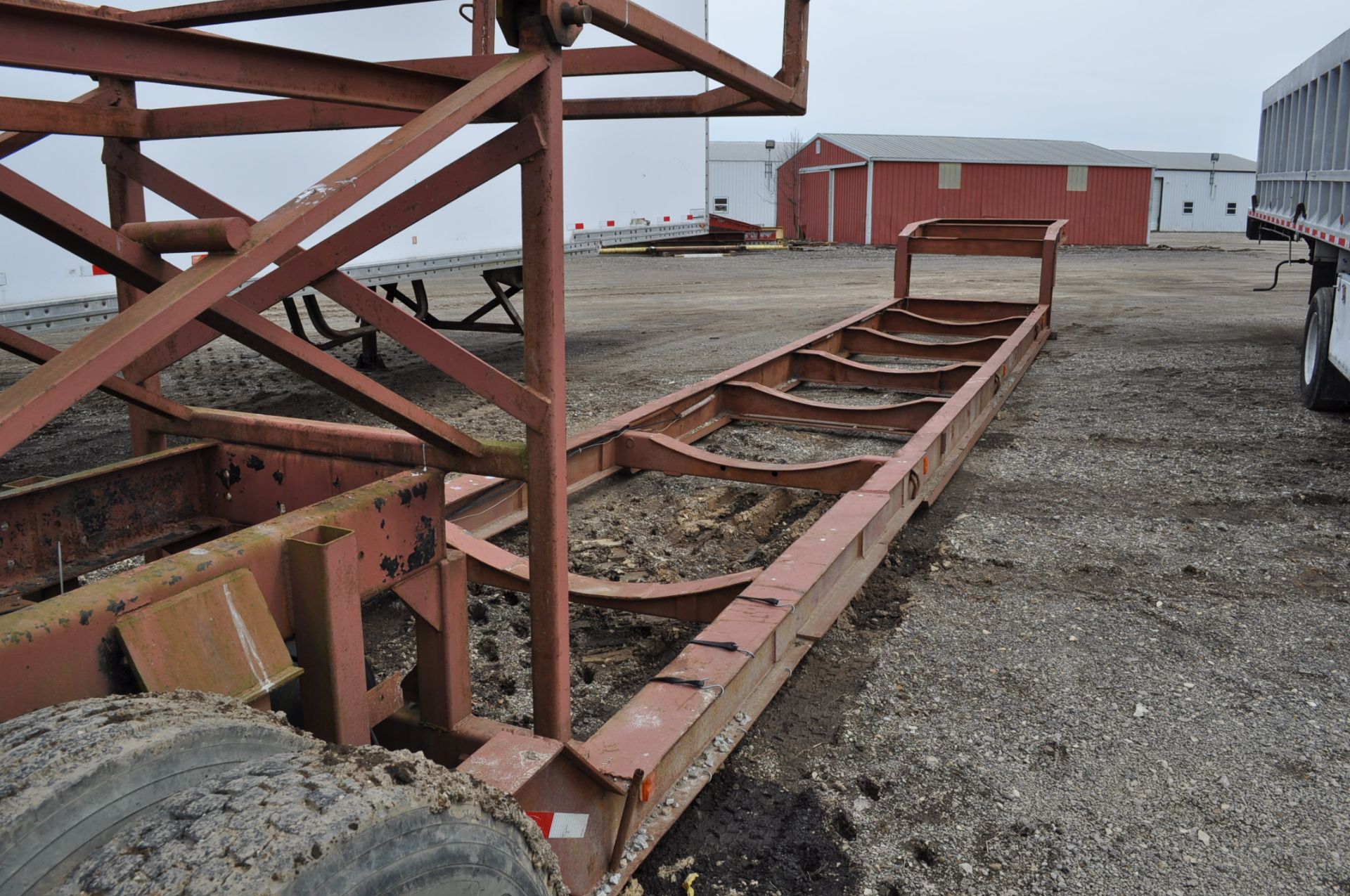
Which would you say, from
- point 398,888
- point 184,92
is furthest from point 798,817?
point 184,92

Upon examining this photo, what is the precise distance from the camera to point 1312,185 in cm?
770

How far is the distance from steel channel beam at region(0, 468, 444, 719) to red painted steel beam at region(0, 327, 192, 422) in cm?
71

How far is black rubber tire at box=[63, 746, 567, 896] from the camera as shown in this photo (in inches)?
45.4

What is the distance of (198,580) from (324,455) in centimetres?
76

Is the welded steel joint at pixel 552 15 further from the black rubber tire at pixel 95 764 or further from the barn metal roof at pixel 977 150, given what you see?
the barn metal roof at pixel 977 150

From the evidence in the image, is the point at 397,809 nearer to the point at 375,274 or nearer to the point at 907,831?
the point at 907,831

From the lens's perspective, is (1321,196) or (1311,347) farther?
(1321,196)

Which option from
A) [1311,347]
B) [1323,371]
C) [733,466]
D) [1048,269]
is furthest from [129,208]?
[1048,269]

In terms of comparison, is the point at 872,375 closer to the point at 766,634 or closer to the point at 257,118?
the point at 766,634

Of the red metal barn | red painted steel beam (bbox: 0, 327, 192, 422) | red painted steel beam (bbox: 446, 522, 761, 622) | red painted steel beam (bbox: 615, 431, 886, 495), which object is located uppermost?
the red metal barn

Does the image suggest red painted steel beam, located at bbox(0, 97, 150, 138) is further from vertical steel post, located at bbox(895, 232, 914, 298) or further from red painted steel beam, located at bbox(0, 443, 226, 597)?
vertical steel post, located at bbox(895, 232, 914, 298)

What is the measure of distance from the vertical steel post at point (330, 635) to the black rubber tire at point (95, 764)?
1.25 ft

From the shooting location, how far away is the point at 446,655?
7.61 feet

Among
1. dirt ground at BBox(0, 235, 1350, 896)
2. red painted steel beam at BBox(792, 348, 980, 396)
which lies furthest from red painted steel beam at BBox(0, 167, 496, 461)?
red painted steel beam at BBox(792, 348, 980, 396)
